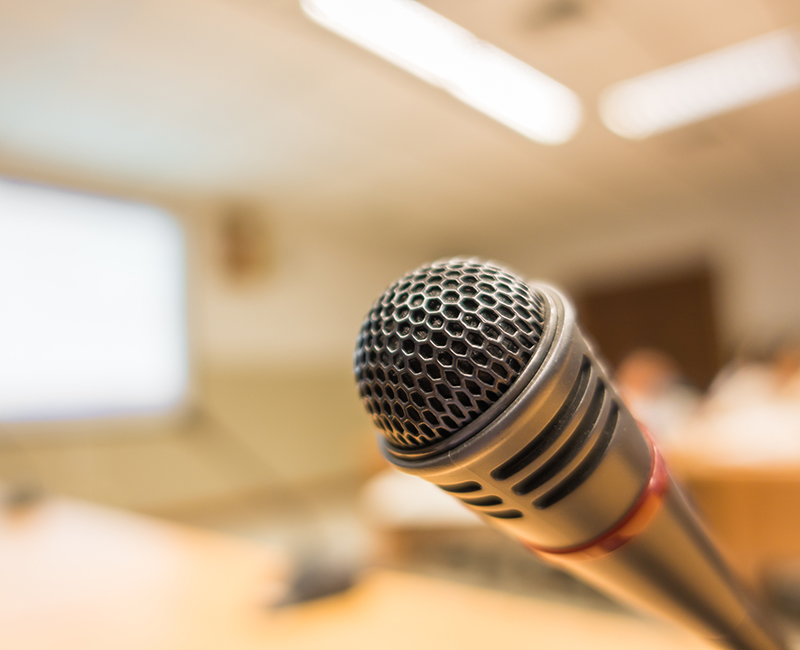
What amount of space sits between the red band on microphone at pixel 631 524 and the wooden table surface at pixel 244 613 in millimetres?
350

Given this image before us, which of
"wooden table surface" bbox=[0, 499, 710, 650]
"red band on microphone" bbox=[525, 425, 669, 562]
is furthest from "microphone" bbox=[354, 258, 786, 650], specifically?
"wooden table surface" bbox=[0, 499, 710, 650]

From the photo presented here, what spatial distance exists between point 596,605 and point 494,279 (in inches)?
96.9

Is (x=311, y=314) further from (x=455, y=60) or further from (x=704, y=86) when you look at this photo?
(x=704, y=86)

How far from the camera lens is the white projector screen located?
371 cm

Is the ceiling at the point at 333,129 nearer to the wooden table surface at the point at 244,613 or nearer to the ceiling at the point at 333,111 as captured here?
the ceiling at the point at 333,111

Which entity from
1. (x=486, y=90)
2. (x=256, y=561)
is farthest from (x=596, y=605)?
(x=486, y=90)

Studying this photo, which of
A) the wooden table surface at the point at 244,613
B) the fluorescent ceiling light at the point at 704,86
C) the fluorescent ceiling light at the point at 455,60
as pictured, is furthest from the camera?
the fluorescent ceiling light at the point at 704,86

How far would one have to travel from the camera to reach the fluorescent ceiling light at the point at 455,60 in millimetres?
2566

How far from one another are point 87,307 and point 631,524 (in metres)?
4.48

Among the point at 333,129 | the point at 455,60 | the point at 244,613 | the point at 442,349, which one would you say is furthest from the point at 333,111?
the point at 442,349

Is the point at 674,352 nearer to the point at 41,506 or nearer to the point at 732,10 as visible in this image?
the point at 732,10

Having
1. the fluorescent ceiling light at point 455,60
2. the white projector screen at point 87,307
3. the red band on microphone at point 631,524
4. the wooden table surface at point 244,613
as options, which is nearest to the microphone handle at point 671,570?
the red band on microphone at point 631,524

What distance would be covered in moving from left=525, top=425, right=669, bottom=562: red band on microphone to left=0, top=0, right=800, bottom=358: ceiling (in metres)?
2.71

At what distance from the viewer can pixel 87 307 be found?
4.04m
